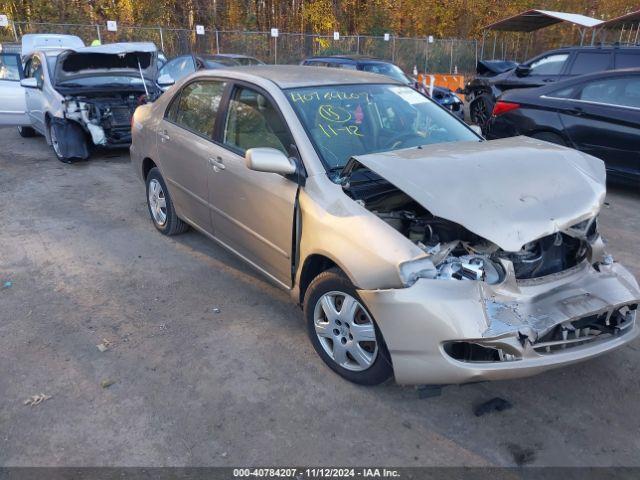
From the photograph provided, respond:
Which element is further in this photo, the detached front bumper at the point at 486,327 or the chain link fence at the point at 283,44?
the chain link fence at the point at 283,44

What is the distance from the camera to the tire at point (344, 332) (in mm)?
2926

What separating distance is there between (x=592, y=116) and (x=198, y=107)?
16.6 feet

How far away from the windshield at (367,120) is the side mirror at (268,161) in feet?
0.88

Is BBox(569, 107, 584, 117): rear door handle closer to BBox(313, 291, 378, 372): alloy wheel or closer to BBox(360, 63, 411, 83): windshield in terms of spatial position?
BBox(360, 63, 411, 83): windshield

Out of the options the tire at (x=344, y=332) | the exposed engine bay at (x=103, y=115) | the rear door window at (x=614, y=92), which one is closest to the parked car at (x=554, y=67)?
the rear door window at (x=614, y=92)

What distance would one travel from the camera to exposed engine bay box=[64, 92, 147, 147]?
7648 millimetres

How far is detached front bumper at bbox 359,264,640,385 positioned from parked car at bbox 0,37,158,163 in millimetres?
6407

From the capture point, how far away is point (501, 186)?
2.92 m

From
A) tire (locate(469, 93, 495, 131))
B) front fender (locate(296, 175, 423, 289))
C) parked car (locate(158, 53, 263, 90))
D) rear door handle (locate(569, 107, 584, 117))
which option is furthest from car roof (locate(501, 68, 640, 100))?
parked car (locate(158, 53, 263, 90))

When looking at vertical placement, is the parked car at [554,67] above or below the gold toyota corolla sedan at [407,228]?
above

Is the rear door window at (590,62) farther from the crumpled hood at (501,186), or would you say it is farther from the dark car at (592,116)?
the crumpled hood at (501,186)

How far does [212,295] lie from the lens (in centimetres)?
420

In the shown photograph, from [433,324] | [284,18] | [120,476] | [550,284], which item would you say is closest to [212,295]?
[120,476]

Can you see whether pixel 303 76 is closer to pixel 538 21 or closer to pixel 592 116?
pixel 592 116
